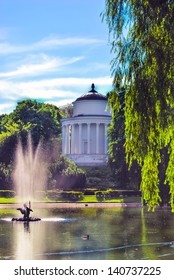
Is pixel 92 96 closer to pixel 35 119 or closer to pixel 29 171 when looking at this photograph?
pixel 35 119

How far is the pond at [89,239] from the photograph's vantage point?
72.1 ft

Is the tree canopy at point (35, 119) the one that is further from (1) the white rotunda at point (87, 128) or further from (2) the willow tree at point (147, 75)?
(2) the willow tree at point (147, 75)

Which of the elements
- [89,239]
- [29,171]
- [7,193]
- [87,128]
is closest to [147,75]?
[89,239]

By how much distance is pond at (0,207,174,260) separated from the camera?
22.0 m

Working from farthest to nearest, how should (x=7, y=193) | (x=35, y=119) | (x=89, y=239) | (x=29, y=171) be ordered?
(x=35, y=119) < (x=29, y=171) < (x=7, y=193) < (x=89, y=239)

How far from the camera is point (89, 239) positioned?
26953mm

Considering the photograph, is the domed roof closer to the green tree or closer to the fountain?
the green tree

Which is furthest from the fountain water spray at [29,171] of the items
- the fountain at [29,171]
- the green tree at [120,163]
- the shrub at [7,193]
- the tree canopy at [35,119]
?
the green tree at [120,163]

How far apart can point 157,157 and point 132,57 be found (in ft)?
12.4

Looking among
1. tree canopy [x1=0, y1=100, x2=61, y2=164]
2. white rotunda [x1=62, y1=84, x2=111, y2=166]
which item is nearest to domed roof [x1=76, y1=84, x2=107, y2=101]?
white rotunda [x1=62, y1=84, x2=111, y2=166]

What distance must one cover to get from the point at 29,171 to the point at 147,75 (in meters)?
54.5

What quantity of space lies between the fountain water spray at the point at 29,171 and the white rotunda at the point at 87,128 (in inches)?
938
